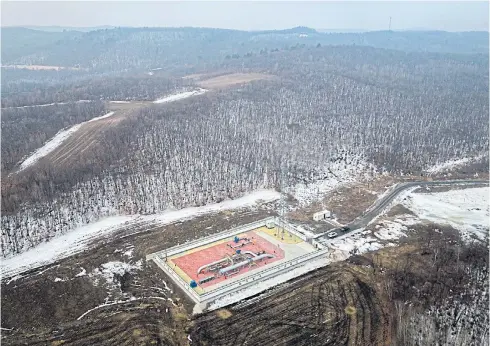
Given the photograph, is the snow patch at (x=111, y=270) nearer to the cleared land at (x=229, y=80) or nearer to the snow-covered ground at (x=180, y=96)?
the snow-covered ground at (x=180, y=96)

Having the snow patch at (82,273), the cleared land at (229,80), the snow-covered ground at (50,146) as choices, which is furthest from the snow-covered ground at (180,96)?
the snow patch at (82,273)

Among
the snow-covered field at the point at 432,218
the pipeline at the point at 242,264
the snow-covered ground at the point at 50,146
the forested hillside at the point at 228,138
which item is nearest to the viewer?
the pipeline at the point at 242,264

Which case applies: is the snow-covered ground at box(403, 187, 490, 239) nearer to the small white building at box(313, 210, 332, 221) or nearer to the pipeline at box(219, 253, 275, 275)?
the small white building at box(313, 210, 332, 221)

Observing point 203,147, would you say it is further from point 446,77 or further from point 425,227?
point 446,77

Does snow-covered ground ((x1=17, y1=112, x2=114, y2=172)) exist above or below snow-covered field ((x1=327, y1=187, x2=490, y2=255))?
above

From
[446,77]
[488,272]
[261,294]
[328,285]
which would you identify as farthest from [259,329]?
[446,77]

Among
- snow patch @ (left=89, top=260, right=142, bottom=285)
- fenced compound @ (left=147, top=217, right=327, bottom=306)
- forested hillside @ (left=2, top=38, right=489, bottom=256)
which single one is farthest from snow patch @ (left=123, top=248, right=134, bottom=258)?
forested hillside @ (left=2, top=38, right=489, bottom=256)
